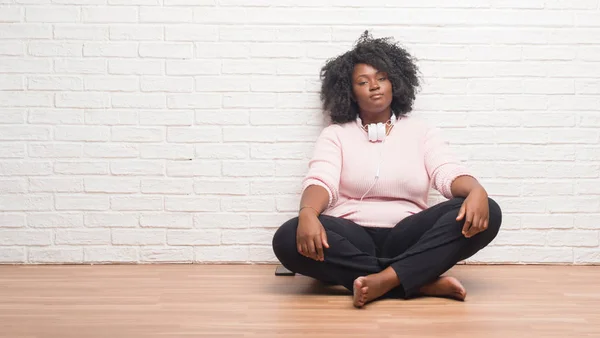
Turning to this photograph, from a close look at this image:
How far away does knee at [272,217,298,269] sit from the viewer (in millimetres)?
2568

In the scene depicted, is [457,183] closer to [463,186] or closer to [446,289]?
[463,186]

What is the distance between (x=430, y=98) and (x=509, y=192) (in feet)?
1.70

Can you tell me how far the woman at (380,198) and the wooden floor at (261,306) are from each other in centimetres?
11

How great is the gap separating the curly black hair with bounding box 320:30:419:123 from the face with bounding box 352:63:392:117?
0.08ft

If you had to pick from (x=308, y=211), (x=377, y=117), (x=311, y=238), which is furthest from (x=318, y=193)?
(x=377, y=117)

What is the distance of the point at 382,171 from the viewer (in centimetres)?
287

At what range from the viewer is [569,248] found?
3213 mm

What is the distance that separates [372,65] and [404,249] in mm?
747

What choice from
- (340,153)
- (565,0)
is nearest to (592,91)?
(565,0)

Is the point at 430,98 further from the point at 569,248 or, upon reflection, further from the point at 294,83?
the point at 569,248

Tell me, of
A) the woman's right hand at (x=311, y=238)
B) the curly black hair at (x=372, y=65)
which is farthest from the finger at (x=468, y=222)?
the curly black hair at (x=372, y=65)

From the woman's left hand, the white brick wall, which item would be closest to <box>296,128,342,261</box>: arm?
the white brick wall

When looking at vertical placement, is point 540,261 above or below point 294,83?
below

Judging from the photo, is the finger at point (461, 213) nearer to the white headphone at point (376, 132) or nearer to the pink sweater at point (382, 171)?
the pink sweater at point (382, 171)
